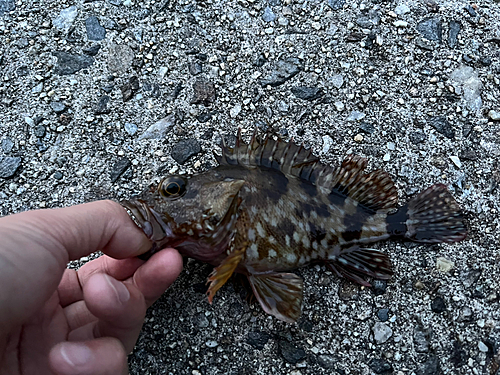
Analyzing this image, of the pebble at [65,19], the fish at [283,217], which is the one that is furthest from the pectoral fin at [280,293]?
the pebble at [65,19]

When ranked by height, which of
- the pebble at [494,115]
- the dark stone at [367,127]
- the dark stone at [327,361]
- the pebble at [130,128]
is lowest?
the dark stone at [327,361]

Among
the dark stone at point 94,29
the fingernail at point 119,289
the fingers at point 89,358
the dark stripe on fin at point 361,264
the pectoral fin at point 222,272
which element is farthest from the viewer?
the dark stone at point 94,29

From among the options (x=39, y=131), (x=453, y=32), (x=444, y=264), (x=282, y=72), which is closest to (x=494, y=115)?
(x=453, y=32)

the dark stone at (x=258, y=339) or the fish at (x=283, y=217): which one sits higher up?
the fish at (x=283, y=217)

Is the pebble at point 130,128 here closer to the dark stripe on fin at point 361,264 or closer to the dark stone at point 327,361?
the dark stripe on fin at point 361,264

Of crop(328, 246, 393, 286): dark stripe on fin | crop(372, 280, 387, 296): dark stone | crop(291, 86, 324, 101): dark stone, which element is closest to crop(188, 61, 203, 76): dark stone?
crop(291, 86, 324, 101): dark stone

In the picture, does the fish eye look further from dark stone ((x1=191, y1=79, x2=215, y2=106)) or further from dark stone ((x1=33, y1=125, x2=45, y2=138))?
dark stone ((x1=33, y1=125, x2=45, y2=138))
